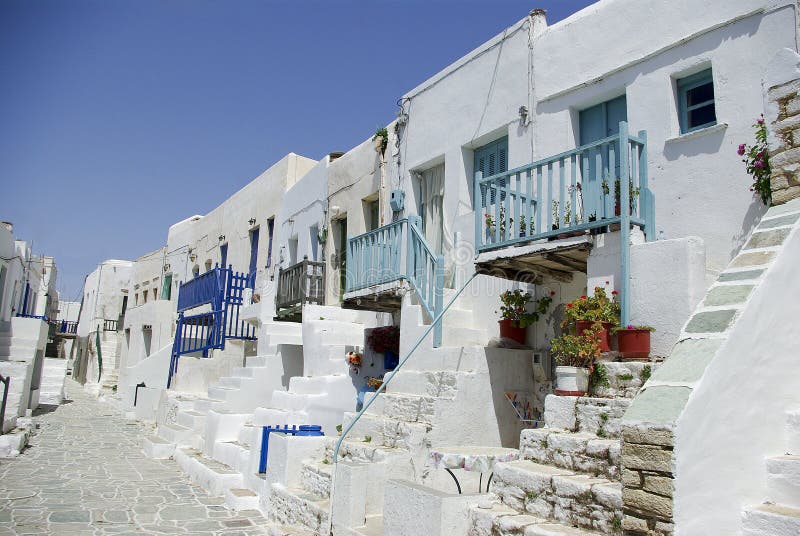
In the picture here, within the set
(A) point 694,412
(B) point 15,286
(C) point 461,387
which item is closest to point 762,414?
(A) point 694,412

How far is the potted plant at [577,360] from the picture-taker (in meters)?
5.57

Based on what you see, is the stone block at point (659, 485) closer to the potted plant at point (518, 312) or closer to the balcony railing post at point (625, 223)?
the balcony railing post at point (625, 223)

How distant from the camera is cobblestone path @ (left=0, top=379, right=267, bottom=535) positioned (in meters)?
6.86

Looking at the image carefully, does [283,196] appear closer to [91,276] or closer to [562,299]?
[562,299]

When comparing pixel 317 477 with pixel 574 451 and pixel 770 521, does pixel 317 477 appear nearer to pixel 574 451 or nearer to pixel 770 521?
pixel 574 451

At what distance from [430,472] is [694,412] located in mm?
3920

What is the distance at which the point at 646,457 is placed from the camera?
3346 mm

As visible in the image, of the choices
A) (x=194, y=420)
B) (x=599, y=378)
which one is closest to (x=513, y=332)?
(x=599, y=378)

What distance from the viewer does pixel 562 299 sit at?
7.86 meters

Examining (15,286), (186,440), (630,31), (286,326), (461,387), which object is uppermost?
(630,31)

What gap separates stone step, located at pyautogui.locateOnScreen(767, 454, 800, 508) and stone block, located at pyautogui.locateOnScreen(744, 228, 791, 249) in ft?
4.98

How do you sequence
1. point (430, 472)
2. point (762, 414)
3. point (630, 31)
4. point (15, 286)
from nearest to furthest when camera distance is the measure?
point (762, 414) < point (430, 472) < point (630, 31) < point (15, 286)

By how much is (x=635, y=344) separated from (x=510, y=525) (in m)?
2.12

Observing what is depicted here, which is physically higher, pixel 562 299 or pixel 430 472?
pixel 562 299
